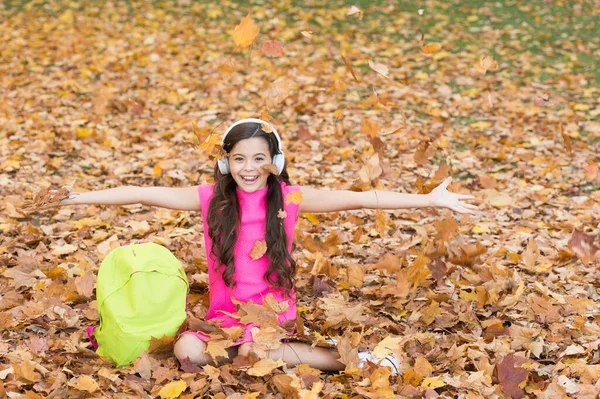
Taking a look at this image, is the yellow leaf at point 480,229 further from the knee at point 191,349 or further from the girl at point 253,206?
the knee at point 191,349

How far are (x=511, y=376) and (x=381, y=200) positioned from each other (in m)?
0.95

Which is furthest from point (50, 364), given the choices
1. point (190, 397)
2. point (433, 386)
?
point (433, 386)

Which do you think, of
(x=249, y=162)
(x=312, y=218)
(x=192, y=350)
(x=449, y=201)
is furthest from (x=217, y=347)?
(x=312, y=218)

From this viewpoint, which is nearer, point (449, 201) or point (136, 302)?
point (136, 302)

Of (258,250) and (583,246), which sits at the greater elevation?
(258,250)

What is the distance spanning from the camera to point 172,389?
9.23 ft

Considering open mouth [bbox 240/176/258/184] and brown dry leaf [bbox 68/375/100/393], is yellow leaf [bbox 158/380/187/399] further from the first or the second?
open mouth [bbox 240/176/258/184]

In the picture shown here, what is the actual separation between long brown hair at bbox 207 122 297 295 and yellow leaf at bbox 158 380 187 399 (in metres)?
0.58

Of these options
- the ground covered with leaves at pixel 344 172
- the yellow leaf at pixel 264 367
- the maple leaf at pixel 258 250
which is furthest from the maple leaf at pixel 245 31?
the yellow leaf at pixel 264 367

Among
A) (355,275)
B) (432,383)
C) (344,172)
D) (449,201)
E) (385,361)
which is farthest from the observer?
(344,172)

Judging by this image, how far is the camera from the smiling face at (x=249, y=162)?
3156 mm

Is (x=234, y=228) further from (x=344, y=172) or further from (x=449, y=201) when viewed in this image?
(x=344, y=172)

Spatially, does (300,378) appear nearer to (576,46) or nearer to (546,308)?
(546,308)

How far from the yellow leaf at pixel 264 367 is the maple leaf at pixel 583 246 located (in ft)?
6.19
